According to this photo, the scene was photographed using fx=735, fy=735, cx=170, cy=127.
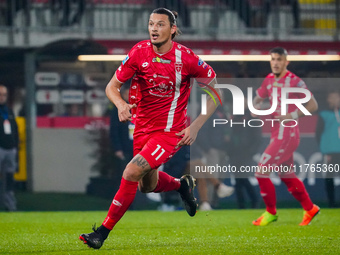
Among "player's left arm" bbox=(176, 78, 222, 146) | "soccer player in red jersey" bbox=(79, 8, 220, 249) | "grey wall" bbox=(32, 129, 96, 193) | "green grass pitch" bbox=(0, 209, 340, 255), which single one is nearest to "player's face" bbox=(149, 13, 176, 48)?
"soccer player in red jersey" bbox=(79, 8, 220, 249)

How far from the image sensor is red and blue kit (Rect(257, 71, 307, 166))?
9.27 meters

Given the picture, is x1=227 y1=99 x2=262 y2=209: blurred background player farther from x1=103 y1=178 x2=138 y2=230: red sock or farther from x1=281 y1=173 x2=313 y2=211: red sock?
x1=103 y1=178 x2=138 y2=230: red sock

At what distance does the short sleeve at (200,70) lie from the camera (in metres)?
6.86

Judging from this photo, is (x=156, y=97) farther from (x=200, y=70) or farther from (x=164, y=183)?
(x=164, y=183)

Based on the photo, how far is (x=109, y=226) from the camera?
650cm

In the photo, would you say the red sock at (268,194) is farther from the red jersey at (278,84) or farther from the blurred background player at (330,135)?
the blurred background player at (330,135)

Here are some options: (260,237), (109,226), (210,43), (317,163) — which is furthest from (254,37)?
(109,226)

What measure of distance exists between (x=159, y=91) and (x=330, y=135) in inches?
223

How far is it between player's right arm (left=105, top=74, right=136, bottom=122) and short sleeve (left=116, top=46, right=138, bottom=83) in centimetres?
5

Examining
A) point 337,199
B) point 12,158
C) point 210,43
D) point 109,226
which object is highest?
point 210,43

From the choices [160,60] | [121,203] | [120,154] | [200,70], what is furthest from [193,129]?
[120,154]

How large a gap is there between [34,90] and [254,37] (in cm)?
397

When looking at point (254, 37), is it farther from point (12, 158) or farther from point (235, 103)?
point (12, 158)

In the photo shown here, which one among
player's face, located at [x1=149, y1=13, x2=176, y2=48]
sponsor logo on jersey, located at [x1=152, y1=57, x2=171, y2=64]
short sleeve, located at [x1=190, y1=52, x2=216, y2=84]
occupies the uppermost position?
player's face, located at [x1=149, y1=13, x2=176, y2=48]
